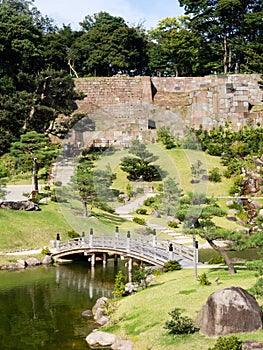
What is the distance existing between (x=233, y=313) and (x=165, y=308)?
3.18 m

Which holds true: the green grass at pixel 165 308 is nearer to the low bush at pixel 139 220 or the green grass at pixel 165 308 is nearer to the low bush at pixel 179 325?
the low bush at pixel 179 325

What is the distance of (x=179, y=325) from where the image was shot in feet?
42.7

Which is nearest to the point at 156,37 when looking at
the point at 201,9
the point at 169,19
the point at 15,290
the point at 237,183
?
the point at 169,19

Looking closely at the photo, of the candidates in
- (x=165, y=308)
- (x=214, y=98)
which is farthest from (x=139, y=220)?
(x=214, y=98)

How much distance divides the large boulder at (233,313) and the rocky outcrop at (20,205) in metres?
19.8

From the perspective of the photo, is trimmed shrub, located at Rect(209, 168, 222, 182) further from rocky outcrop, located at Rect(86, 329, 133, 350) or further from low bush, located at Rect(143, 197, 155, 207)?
rocky outcrop, located at Rect(86, 329, 133, 350)

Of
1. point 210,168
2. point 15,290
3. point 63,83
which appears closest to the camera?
point 15,290

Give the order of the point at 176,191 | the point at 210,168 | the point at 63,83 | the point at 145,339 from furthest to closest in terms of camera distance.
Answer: the point at 63,83, the point at 210,168, the point at 176,191, the point at 145,339

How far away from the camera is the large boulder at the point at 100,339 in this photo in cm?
1402

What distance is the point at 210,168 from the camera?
138 ft

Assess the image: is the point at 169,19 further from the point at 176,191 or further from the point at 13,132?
the point at 176,191

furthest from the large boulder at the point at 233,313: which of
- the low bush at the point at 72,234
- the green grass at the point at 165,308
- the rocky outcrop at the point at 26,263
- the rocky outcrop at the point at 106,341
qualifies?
the low bush at the point at 72,234

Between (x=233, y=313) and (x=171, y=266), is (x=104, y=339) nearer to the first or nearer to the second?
(x=233, y=313)

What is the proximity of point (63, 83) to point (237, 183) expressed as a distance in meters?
17.5
